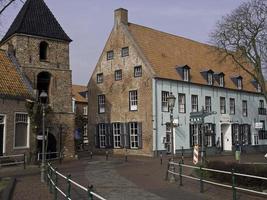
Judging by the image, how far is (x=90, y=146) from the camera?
42.4m

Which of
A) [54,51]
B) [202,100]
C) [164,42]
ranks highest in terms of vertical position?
[164,42]

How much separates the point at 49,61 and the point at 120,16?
1139 cm

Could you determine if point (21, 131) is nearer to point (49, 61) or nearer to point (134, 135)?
point (49, 61)

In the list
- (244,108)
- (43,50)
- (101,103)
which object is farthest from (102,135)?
(244,108)

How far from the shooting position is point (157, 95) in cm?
3528

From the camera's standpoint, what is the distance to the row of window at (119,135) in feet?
119

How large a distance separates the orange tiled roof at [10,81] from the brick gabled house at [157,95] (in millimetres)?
11739

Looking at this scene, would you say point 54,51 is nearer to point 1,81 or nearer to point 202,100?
point 1,81

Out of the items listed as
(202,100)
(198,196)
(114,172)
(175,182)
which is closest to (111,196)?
(198,196)

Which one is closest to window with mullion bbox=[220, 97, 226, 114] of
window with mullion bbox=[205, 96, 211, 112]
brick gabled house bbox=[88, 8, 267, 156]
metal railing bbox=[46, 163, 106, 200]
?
brick gabled house bbox=[88, 8, 267, 156]

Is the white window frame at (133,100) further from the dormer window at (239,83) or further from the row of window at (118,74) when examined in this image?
the dormer window at (239,83)

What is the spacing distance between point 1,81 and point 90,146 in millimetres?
17546

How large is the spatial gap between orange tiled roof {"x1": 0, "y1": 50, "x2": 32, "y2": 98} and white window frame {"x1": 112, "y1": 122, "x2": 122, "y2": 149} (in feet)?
41.9

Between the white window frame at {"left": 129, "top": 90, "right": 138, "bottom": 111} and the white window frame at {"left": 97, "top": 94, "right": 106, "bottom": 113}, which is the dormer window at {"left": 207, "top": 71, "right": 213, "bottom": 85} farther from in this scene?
the white window frame at {"left": 97, "top": 94, "right": 106, "bottom": 113}
